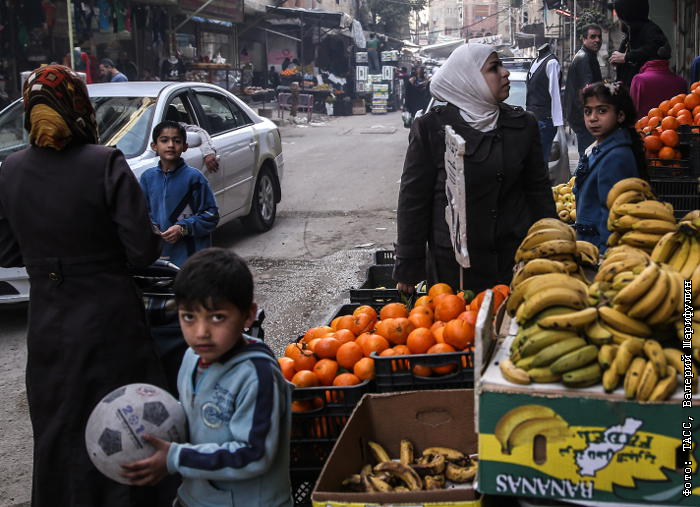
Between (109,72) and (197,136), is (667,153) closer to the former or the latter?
(197,136)

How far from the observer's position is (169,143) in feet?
17.4

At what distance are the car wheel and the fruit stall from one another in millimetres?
6774

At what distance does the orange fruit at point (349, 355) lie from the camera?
3613 mm

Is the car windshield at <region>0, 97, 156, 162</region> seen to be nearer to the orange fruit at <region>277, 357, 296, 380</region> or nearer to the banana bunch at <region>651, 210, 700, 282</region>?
the orange fruit at <region>277, 357, 296, 380</region>

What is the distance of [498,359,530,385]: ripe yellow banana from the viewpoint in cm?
236

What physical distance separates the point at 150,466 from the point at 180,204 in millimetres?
3228

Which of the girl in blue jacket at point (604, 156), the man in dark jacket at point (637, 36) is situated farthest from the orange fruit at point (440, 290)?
the man in dark jacket at point (637, 36)

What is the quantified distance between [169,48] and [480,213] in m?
21.4

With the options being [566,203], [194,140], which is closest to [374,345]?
[194,140]

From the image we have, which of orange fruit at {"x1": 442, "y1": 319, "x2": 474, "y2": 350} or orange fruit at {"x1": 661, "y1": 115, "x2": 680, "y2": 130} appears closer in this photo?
orange fruit at {"x1": 442, "y1": 319, "x2": 474, "y2": 350}

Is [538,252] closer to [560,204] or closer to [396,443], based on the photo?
[396,443]

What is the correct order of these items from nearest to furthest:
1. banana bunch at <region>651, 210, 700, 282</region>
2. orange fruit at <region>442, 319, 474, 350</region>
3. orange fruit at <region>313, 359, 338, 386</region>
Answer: banana bunch at <region>651, 210, 700, 282</region>, orange fruit at <region>442, 319, 474, 350</region>, orange fruit at <region>313, 359, 338, 386</region>

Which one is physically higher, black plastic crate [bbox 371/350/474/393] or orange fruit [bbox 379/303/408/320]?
orange fruit [bbox 379/303/408/320]

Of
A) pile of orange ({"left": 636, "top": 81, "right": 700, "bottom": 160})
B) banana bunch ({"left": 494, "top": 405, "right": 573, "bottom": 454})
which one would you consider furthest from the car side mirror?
banana bunch ({"left": 494, "top": 405, "right": 573, "bottom": 454})
